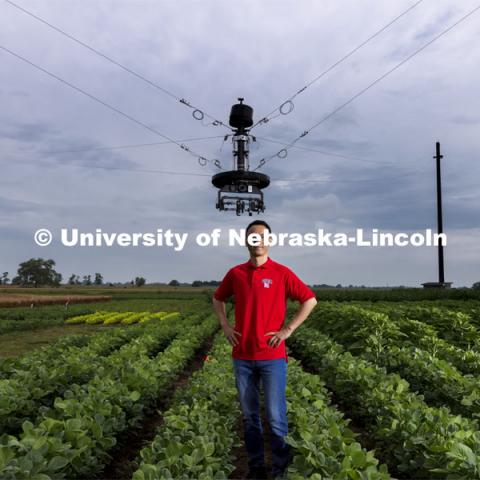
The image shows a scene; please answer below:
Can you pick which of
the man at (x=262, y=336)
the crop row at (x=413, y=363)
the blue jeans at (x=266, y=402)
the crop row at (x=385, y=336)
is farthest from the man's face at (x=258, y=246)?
the crop row at (x=385, y=336)

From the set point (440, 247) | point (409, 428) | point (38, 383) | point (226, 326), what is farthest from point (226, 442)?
point (440, 247)

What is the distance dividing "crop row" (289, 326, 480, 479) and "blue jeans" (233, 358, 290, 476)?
4.32ft

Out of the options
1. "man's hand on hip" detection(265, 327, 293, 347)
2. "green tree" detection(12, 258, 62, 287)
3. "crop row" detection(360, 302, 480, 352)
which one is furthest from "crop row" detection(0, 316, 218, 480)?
"green tree" detection(12, 258, 62, 287)

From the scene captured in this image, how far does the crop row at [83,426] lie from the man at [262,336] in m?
1.65

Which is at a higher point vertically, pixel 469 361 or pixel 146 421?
pixel 469 361

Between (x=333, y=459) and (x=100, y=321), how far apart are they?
1073 inches

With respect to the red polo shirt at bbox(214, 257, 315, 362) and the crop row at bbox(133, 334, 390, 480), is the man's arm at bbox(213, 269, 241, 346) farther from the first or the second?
the crop row at bbox(133, 334, 390, 480)

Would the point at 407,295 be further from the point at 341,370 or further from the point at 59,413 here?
the point at 59,413

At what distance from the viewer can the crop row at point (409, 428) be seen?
4181 mm

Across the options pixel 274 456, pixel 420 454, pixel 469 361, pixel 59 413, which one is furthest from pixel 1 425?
pixel 469 361

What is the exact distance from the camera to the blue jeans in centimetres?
462

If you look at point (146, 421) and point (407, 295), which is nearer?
point (146, 421)

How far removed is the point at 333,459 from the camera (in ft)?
13.2

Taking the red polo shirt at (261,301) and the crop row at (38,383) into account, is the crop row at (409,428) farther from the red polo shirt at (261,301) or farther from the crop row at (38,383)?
the crop row at (38,383)
